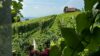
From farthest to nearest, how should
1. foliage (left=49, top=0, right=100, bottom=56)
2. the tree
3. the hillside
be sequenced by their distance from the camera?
the hillside, the tree, foliage (left=49, top=0, right=100, bottom=56)

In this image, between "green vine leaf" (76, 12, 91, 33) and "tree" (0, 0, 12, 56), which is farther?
"tree" (0, 0, 12, 56)

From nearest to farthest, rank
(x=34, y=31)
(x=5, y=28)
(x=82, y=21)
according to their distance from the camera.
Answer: (x=82, y=21)
(x=5, y=28)
(x=34, y=31)

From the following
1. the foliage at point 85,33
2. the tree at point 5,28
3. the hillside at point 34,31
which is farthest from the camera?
the hillside at point 34,31

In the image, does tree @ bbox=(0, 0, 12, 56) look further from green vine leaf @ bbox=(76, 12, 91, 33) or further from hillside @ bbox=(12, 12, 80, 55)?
hillside @ bbox=(12, 12, 80, 55)

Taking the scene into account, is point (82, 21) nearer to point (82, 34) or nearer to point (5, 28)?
point (82, 34)

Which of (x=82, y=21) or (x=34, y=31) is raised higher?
(x=82, y=21)

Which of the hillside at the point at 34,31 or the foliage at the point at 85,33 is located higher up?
the foliage at the point at 85,33

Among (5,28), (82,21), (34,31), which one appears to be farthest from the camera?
(34,31)

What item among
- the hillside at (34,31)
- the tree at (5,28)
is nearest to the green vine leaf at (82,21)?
the tree at (5,28)

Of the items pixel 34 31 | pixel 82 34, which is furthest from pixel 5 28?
pixel 34 31

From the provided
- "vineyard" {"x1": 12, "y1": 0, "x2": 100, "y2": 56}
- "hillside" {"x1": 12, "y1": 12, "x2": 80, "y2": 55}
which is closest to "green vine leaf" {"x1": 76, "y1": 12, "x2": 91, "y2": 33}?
"vineyard" {"x1": 12, "y1": 0, "x2": 100, "y2": 56}

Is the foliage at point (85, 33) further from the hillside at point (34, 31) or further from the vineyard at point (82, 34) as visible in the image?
the hillside at point (34, 31)

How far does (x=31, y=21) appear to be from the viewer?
53.1 feet

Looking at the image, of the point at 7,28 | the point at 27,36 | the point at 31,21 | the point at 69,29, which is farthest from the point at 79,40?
the point at 31,21
